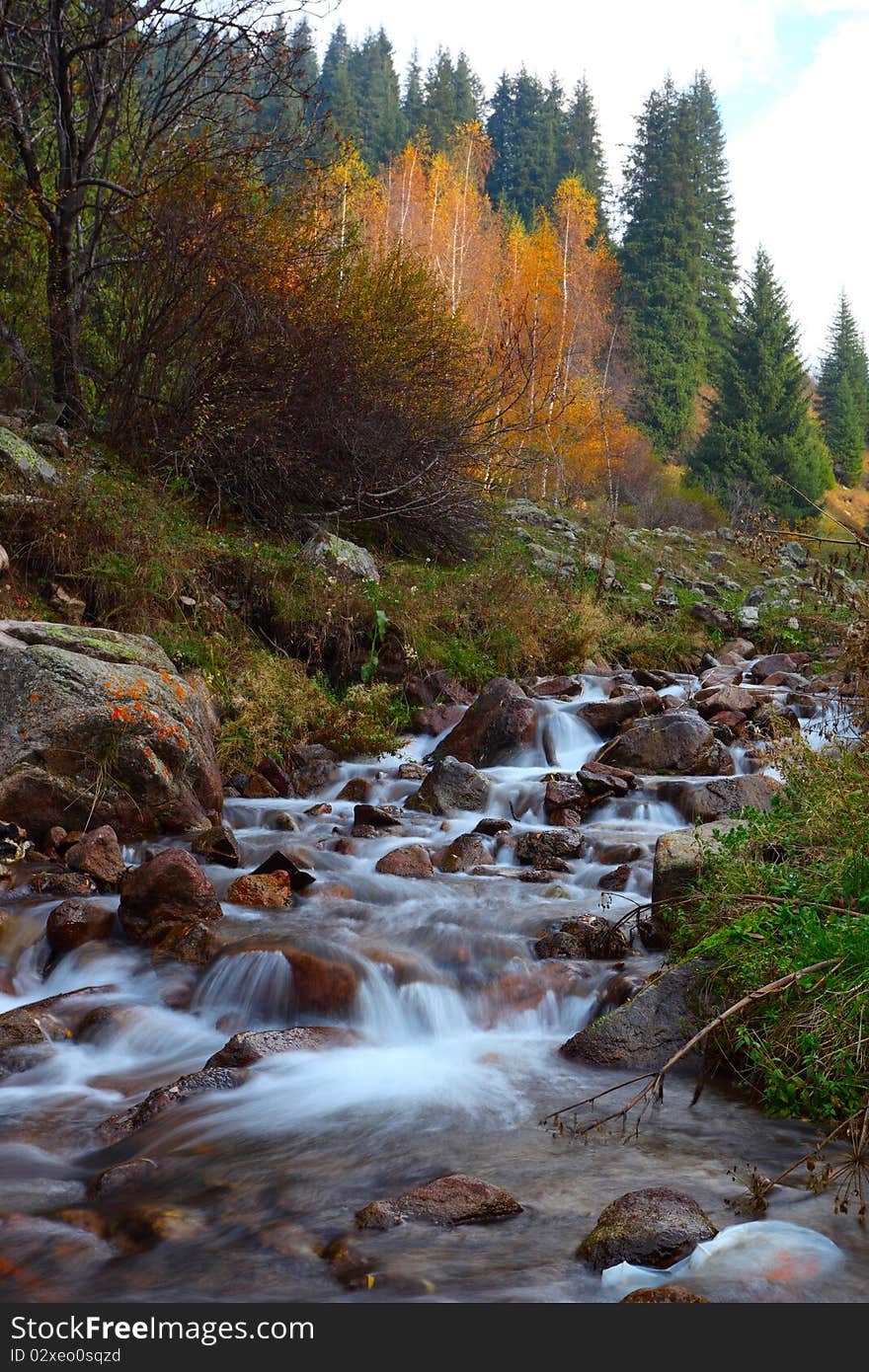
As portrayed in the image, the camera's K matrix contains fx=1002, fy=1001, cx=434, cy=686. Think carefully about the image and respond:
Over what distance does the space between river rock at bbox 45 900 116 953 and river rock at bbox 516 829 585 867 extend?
107 inches

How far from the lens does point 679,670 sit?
525 inches

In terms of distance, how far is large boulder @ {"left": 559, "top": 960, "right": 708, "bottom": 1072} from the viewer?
13.2 ft

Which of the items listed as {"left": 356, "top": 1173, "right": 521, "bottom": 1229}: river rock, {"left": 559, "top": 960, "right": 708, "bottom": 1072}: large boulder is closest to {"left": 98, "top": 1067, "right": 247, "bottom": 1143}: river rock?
{"left": 356, "top": 1173, "right": 521, "bottom": 1229}: river rock

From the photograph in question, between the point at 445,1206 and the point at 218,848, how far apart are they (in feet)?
11.9

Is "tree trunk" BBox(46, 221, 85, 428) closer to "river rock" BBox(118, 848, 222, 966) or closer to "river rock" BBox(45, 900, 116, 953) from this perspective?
"river rock" BBox(118, 848, 222, 966)

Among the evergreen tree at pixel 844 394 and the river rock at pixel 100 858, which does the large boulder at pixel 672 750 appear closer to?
the river rock at pixel 100 858

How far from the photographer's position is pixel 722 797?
22.8ft

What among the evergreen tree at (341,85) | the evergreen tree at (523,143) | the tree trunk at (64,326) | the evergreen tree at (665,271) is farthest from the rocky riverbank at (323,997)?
the evergreen tree at (523,143)

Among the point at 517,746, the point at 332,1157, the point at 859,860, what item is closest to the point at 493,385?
the point at 517,746

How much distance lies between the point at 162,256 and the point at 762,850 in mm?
9695

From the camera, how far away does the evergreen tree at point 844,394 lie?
47031 mm

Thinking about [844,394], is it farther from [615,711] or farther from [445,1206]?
[445,1206]

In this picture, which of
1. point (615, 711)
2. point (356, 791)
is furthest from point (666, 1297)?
point (615, 711)

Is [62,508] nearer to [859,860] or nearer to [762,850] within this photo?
[762,850]
